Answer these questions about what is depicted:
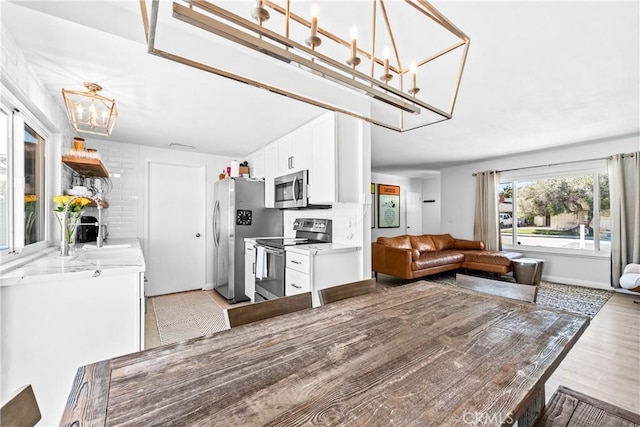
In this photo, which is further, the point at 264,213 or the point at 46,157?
the point at 264,213

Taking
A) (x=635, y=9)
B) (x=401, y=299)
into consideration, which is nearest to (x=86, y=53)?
(x=401, y=299)

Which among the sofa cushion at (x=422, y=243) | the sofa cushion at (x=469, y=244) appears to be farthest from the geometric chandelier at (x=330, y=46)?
the sofa cushion at (x=469, y=244)

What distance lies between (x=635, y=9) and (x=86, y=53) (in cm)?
328

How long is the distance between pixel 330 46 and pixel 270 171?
7.41 ft

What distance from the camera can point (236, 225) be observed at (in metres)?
3.77

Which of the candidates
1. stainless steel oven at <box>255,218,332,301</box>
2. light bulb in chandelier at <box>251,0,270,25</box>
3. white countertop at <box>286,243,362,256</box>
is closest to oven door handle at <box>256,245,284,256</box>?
stainless steel oven at <box>255,218,332,301</box>

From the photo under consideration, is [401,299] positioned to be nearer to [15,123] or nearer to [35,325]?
[35,325]

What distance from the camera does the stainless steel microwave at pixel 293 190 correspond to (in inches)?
121

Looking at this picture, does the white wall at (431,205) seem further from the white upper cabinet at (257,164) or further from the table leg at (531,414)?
the table leg at (531,414)

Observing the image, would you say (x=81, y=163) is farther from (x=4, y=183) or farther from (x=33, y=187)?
(x=4, y=183)

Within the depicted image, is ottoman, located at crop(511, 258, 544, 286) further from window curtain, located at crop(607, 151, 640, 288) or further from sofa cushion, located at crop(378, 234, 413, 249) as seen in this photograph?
sofa cushion, located at crop(378, 234, 413, 249)

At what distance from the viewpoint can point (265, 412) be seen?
64 centimetres

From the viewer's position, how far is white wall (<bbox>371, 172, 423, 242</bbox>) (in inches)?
294

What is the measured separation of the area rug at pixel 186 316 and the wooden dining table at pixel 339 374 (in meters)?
1.80
